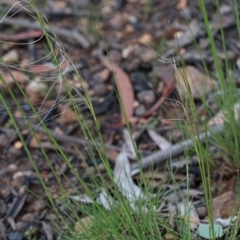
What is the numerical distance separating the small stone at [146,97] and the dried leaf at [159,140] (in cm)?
14

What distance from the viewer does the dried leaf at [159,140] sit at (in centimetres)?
150

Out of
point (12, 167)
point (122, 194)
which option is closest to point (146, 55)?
point (12, 167)

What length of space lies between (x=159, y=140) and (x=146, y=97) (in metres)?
0.22

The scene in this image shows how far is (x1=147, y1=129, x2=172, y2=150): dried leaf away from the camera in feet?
4.93

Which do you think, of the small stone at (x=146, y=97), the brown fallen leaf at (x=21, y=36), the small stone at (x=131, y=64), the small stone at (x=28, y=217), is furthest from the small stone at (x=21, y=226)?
the brown fallen leaf at (x=21, y=36)

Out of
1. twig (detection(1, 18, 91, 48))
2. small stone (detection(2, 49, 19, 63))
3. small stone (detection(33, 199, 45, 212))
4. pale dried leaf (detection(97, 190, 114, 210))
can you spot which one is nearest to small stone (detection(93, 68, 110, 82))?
twig (detection(1, 18, 91, 48))

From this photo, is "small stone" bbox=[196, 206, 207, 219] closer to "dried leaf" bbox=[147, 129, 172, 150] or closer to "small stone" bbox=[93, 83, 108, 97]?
"dried leaf" bbox=[147, 129, 172, 150]

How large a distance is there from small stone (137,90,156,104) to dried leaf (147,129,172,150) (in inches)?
5.5

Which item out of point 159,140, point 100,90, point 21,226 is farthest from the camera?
point 100,90

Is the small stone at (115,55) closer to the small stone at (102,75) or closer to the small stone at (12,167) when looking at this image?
the small stone at (102,75)

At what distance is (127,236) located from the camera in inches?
39.8

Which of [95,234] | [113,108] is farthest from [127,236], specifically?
[113,108]

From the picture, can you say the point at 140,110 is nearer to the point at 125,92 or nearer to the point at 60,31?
the point at 125,92

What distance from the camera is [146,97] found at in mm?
1723
